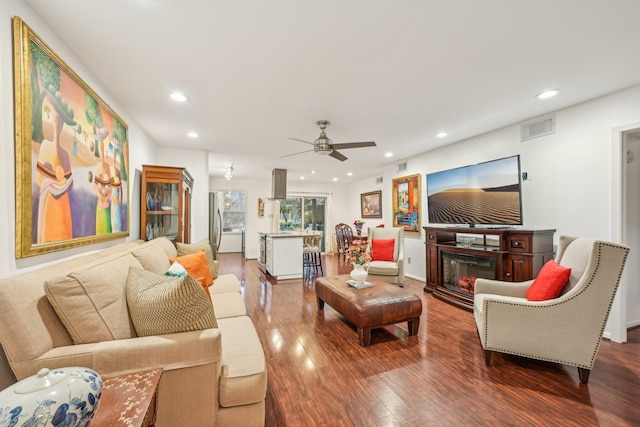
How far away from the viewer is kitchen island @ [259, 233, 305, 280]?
531 centimetres

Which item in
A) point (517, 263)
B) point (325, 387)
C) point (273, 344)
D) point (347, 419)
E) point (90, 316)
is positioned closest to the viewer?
point (90, 316)

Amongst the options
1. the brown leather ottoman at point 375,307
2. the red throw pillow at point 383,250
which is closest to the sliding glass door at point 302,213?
the red throw pillow at point 383,250

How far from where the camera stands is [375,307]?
262cm

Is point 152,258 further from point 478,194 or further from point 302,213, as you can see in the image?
point 302,213

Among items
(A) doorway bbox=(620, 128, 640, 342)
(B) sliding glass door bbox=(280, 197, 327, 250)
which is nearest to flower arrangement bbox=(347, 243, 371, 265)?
(A) doorway bbox=(620, 128, 640, 342)

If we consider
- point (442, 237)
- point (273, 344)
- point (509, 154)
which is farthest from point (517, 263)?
point (273, 344)

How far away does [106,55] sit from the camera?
2018 mm

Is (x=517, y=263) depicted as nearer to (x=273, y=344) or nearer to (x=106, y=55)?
(x=273, y=344)

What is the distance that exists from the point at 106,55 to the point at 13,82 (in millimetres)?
825

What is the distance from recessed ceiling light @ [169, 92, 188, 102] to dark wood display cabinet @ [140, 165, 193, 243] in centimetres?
103

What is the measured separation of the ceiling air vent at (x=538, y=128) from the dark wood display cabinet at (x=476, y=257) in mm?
1180

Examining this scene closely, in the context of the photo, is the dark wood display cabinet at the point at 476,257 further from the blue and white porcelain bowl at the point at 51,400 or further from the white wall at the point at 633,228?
the blue and white porcelain bowl at the point at 51,400

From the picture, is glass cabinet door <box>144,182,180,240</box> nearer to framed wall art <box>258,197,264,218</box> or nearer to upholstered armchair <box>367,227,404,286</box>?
upholstered armchair <box>367,227,404,286</box>

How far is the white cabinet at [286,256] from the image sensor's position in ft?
17.4
